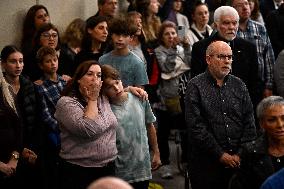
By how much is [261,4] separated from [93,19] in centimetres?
339

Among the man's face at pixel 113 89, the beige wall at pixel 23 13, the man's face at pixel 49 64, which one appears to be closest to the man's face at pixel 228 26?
the man's face at pixel 113 89

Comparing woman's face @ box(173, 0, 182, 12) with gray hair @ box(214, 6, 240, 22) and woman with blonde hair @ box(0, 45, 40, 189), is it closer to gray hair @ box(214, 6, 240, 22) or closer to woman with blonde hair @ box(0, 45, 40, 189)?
gray hair @ box(214, 6, 240, 22)

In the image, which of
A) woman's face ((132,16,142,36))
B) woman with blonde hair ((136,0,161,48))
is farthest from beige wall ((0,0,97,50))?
woman's face ((132,16,142,36))

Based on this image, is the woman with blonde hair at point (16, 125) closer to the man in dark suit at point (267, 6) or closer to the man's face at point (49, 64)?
the man's face at point (49, 64)

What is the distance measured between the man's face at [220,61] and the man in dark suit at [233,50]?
75 cm

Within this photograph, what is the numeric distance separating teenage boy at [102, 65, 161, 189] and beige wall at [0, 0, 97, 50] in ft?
7.16

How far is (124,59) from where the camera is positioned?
565 centimetres

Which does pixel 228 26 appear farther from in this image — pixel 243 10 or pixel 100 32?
pixel 100 32

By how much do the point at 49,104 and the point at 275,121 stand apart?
2.02 meters

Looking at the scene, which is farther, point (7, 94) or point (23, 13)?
point (23, 13)

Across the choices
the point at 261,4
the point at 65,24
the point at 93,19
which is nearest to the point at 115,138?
the point at 93,19

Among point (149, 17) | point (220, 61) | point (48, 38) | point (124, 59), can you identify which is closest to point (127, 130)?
point (220, 61)

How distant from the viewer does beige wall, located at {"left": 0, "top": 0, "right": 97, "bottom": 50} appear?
651cm

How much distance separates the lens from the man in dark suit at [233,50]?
561 cm
